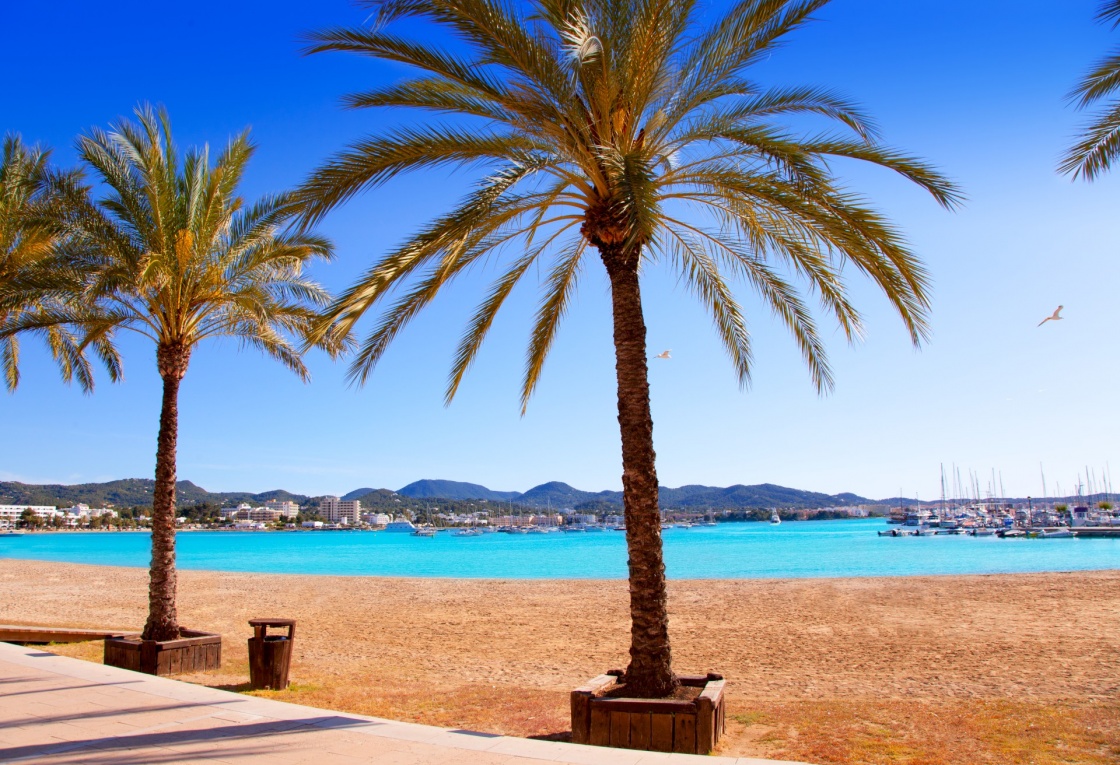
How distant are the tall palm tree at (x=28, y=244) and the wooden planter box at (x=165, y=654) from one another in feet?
16.4

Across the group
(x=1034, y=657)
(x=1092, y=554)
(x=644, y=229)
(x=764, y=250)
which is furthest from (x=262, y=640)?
(x=1092, y=554)

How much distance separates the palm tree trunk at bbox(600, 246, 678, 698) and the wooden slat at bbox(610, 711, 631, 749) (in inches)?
20.4

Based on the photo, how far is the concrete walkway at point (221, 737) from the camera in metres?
5.21

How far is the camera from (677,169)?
7.87 m

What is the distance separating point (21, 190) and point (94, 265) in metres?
3.87

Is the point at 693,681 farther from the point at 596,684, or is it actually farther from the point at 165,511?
the point at 165,511

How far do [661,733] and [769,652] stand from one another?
8799 millimetres

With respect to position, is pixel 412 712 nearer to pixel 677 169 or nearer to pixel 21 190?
pixel 677 169

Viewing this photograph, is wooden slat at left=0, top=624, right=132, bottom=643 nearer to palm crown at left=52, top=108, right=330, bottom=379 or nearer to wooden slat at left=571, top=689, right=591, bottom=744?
palm crown at left=52, top=108, right=330, bottom=379

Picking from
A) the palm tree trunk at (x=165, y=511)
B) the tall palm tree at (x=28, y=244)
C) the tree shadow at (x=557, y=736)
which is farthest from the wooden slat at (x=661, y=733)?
the tall palm tree at (x=28, y=244)

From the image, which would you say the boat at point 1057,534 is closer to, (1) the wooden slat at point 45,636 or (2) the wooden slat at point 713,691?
(2) the wooden slat at point 713,691

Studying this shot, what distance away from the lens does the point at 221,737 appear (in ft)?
19.0

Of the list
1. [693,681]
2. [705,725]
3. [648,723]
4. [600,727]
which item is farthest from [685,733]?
[693,681]

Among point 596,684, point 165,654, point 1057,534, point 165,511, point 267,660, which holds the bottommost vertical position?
point 1057,534
